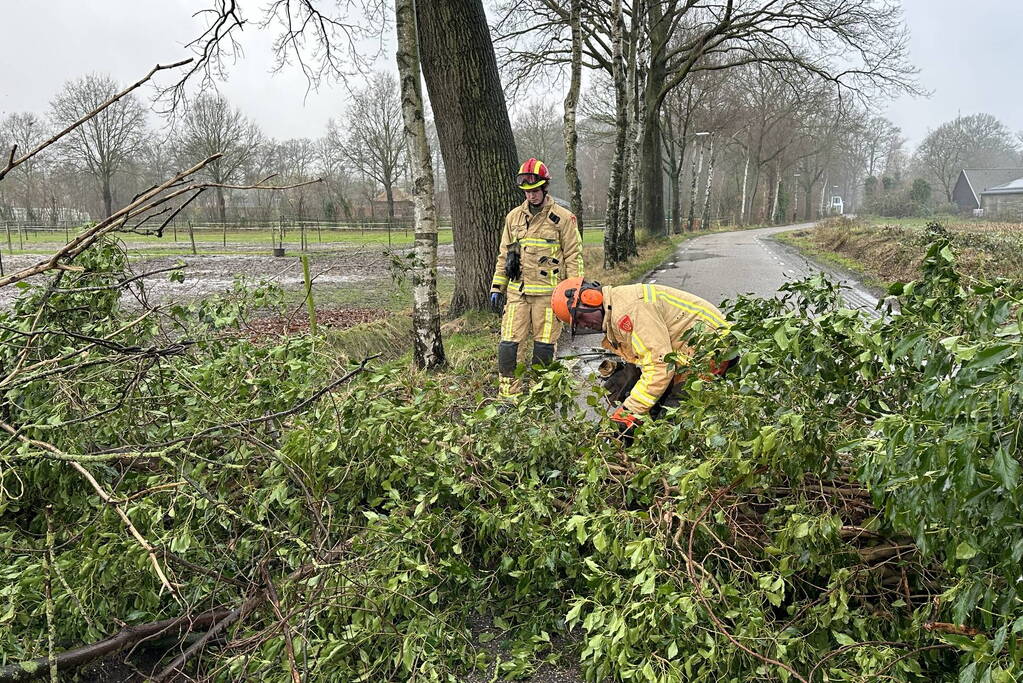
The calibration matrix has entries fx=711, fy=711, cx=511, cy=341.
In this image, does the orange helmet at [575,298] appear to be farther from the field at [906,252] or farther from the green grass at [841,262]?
the green grass at [841,262]

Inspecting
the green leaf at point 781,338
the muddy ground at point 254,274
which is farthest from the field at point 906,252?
the muddy ground at point 254,274

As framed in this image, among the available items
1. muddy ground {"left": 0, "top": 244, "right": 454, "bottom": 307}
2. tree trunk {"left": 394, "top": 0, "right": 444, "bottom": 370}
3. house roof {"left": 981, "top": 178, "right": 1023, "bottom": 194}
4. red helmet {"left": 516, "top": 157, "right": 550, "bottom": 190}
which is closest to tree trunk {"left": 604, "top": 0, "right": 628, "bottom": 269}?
muddy ground {"left": 0, "top": 244, "right": 454, "bottom": 307}

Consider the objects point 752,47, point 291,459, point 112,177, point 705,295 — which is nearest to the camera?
point 291,459

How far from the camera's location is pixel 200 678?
106 inches

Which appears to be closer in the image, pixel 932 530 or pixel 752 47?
pixel 932 530

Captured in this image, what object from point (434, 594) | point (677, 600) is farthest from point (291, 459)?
point (677, 600)

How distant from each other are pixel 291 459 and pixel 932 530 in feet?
8.12

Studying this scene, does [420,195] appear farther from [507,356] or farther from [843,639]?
[843,639]

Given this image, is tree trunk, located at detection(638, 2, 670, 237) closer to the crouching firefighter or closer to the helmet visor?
the helmet visor

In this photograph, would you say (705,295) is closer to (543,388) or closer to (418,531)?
(543,388)

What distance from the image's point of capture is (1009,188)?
56.1 meters

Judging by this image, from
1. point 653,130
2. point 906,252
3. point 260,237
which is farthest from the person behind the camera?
point 260,237

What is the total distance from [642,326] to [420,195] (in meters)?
3.26

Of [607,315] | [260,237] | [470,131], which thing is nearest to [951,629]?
[607,315]
